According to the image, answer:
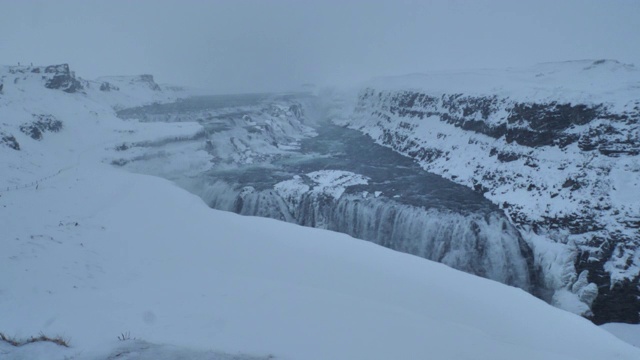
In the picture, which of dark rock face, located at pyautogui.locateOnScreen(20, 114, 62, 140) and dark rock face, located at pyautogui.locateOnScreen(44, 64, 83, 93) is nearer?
dark rock face, located at pyautogui.locateOnScreen(20, 114, 62, 140)

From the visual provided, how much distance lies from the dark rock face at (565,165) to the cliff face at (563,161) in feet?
0.12

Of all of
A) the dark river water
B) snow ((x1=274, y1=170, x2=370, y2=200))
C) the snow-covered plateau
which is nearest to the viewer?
the snow-covered plateau

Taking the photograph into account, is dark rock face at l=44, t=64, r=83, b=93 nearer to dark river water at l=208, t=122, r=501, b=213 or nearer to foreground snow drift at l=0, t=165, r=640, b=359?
dark river water at l=208, t=122, r=501, b=213

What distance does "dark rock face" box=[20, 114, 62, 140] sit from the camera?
79.1 ft

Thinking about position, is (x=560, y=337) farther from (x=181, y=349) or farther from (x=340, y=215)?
(x=340, y=215)

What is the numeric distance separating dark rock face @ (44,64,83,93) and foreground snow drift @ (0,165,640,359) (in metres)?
33.6

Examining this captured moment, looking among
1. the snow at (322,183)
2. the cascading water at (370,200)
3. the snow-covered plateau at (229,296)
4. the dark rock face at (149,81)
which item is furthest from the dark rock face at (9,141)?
the dark rock face at (149,81)

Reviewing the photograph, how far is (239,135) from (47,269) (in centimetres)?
2835

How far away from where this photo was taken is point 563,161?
60.5 feet

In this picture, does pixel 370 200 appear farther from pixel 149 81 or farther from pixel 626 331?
pixel 149 81

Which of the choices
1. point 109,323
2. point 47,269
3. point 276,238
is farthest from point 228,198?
point 109,323

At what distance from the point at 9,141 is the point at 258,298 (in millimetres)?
22606

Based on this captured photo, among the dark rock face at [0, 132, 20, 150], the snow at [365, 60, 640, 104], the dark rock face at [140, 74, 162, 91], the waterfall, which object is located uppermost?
the dark rock face at [140, 74, 162, 91]

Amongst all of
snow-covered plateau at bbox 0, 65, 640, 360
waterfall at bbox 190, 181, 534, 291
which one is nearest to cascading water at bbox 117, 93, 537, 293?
waterfall at bbox 190, 181, 534, 291
